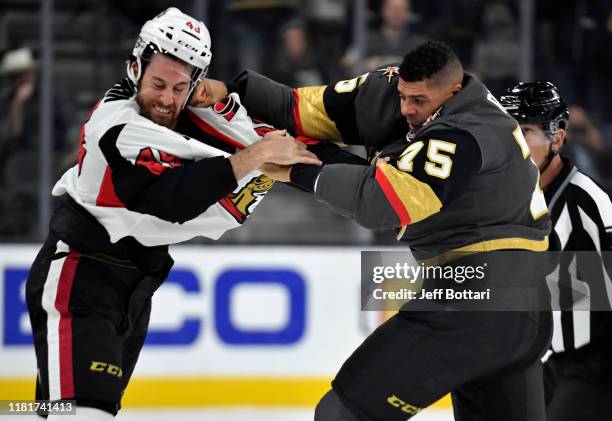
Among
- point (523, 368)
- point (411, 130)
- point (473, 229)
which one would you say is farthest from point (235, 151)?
point (523, 368)

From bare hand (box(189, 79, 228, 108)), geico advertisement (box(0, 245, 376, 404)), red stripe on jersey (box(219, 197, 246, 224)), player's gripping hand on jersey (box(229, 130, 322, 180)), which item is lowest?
geico advertisement (box(0, 245, 376, 404))

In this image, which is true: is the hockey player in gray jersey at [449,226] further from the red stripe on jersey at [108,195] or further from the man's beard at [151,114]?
the red stripe on jersey at [108,195]

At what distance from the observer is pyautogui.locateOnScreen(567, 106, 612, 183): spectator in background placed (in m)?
6.21

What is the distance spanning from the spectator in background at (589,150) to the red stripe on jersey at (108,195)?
3.38 m

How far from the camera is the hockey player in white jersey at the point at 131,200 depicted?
343cm

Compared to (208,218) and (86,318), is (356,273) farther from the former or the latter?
(86,318)

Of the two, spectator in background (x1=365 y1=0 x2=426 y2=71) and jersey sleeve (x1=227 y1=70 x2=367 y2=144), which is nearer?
jersey sleeve (x1=227 y1=70 x2=367 y2=144)

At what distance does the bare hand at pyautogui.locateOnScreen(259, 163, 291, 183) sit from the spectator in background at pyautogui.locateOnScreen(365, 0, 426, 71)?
260 cm

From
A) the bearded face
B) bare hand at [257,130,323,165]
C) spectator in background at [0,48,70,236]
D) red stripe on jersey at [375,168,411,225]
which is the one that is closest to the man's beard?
the bearded face

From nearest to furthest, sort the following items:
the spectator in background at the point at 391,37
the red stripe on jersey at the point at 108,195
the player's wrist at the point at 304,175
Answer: the player's wrist at the point at 304,175 → the red stripe on jersey at the point at 108,195 → the spectator in background at the point at 391,37

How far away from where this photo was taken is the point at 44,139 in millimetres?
5820

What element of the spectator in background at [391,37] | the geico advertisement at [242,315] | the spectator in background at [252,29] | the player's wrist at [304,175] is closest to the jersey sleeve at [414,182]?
the player's wrist at [304,175]

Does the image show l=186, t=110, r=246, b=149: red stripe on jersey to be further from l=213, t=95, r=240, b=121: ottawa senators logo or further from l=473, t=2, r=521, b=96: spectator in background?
l=473, t=2, r=521, b=96: spectator in background

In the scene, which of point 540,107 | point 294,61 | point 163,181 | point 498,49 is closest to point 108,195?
point 163,181
